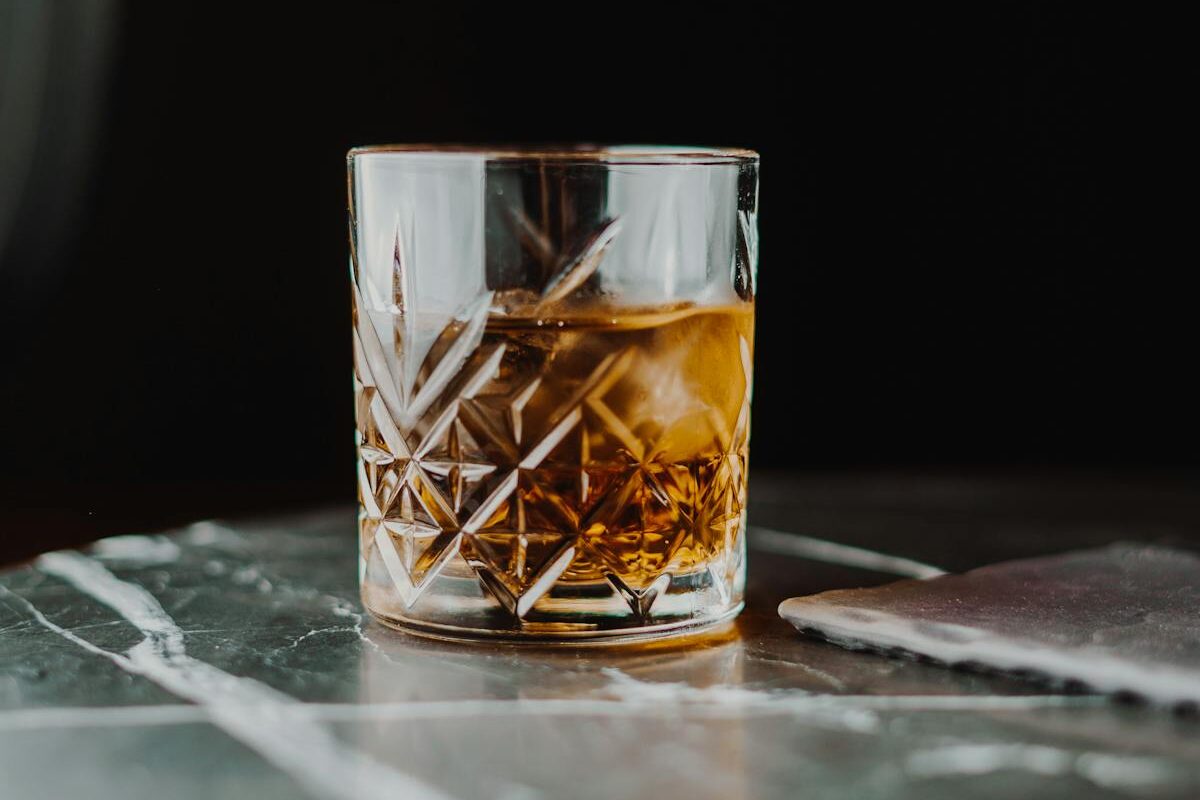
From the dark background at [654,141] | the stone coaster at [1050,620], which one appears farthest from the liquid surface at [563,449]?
the dark background at [654,141]

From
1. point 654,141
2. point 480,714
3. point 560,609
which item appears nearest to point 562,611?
point 560,609

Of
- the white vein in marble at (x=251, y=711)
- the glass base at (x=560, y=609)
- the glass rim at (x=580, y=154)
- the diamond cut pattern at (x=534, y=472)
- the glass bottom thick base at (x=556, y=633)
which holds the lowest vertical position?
the white vein in marble at (x=251, y=711)

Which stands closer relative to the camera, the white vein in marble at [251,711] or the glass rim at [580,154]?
the white vein in marble at [251,711]

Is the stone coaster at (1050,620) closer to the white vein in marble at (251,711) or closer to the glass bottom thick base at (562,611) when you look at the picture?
the glass bottom thick base at (562,611)

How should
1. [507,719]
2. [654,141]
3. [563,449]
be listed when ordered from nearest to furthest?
[507,719] < [563,449] < [654,141]

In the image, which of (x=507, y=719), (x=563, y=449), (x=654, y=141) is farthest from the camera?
(x=654, y=141)

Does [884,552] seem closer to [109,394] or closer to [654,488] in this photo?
[654,488]

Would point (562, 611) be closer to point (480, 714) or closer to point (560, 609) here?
point (560, 609)
